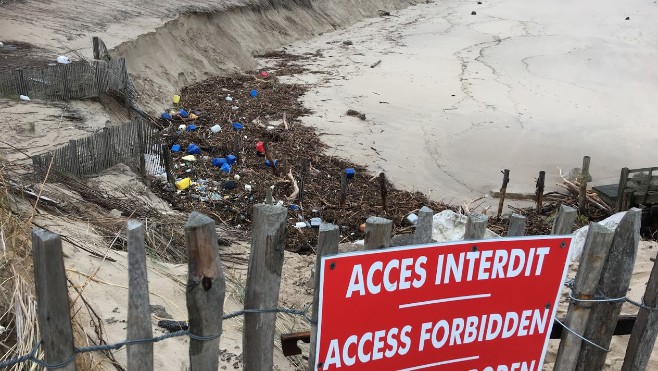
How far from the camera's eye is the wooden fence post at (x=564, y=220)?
9.30ft

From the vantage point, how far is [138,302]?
2.29 metres

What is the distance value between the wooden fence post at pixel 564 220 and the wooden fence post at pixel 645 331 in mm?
531

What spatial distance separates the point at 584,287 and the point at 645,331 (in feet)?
1.57

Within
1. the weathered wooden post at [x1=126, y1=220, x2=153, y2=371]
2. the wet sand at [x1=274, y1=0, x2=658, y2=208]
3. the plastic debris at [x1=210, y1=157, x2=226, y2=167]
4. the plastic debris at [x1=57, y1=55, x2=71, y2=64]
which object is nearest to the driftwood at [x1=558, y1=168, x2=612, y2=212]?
the wet sand at [x1=274, y1=0, x2=658, y2=208]

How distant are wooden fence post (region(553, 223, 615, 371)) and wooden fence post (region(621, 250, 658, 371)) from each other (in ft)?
1.06

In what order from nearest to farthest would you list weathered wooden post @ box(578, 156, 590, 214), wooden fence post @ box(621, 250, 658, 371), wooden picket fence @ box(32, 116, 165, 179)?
wooden fence post @ box(621, 250, 658, 371) < wooden picket fence @ box(32, 116, 165, 179) < weathered wooden post @ box(578, 156, 590, 214)

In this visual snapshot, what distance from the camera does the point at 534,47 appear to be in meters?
23.6

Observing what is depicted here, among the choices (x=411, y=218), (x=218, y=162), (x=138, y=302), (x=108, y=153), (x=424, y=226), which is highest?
(x=424, y=226)

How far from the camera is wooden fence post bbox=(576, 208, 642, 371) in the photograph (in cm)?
287

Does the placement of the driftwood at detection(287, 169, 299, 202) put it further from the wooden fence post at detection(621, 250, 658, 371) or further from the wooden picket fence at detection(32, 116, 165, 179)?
the wooden fence post at detection(621, 250, 658, 371)

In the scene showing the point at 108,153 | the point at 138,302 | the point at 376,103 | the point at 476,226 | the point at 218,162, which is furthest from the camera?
the point at 376,103

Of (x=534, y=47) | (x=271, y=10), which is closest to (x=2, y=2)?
(x=271, y=10)

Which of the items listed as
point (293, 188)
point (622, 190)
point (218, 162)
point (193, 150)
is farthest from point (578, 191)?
point (193, 150)

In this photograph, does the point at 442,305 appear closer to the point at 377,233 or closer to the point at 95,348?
the point at 377,233
